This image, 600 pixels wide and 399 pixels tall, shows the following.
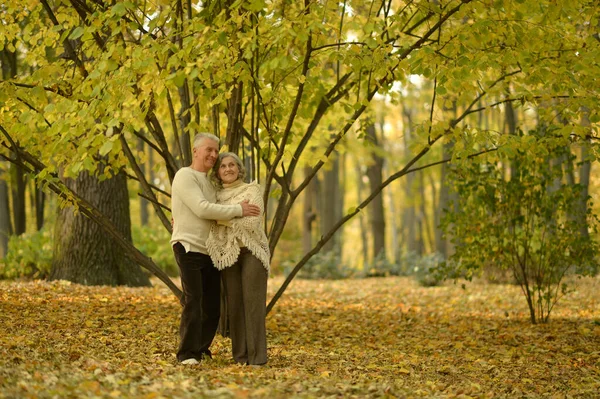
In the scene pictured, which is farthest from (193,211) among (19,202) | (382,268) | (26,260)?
(382,268)

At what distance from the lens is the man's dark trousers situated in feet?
18.3

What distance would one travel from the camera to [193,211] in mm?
5488

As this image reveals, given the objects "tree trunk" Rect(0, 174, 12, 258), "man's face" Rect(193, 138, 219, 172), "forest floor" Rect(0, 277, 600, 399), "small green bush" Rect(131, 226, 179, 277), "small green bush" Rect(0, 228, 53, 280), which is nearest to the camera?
"forest floor" Rect(0, 277, 600, 399)

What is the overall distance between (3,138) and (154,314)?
2.51 m

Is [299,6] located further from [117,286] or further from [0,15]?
[117,286]

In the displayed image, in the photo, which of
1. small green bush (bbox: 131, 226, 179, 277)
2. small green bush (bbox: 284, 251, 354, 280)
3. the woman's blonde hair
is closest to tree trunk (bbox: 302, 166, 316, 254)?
small green bush (bbox: 284, 251, 354, 280)

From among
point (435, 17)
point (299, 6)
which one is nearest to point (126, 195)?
point (299, 6)

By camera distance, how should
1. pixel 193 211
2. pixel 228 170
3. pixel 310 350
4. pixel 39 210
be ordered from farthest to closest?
pixel 39 210 → pixel 310 350 → pixel 228 170 → pixel 193 211

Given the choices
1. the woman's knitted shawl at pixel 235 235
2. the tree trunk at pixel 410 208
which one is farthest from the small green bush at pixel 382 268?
the woman's knitted shawl at pixel 235 235

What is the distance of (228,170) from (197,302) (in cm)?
105

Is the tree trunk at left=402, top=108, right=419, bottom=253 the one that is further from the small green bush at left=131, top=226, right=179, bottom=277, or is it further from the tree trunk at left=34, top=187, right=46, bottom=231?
the tree trunk at left=34, top=187, right=46, bottom=231

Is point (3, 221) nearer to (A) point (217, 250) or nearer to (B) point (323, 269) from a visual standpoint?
(B) point (323, 269)

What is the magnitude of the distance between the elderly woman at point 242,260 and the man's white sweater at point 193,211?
97 mm

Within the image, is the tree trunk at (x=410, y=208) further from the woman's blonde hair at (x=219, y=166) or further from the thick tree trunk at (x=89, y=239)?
the woman's blonde hair at (x=219, y=166)
